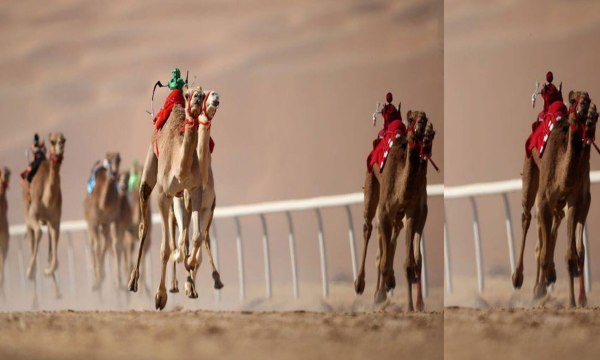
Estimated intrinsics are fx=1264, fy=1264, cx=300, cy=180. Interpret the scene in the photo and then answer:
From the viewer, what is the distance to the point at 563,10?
8.00 m

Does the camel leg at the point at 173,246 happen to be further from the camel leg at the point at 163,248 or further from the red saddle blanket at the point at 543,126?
the red saddle blanket at the point at 543,126

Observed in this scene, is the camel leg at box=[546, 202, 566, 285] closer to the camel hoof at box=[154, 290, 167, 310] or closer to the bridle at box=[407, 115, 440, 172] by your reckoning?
the bridle at box=[407, 115, 440, 172]

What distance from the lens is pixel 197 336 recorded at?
26.5 feet

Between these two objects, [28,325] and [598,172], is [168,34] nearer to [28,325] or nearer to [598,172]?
[28,325]

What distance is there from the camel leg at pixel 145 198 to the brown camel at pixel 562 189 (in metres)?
2.38

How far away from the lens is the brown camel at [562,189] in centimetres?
796

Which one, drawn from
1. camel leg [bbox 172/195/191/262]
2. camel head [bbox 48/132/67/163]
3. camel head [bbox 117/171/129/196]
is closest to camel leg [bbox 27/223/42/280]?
camel head [bbox 48/132/67/163]

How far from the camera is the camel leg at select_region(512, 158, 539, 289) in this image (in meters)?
8.15

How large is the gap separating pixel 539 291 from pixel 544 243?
0.31 m

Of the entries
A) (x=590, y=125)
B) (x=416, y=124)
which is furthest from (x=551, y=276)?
(x=416, y=124)

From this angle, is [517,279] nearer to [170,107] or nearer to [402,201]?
[402,201]

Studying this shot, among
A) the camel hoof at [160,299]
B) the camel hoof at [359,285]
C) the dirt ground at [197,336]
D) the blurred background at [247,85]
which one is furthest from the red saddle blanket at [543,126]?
the camel hoof at [160,299]

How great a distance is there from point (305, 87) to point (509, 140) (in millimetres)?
1365

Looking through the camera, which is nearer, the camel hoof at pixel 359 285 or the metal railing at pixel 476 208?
the metal railing at pixel 476 208
